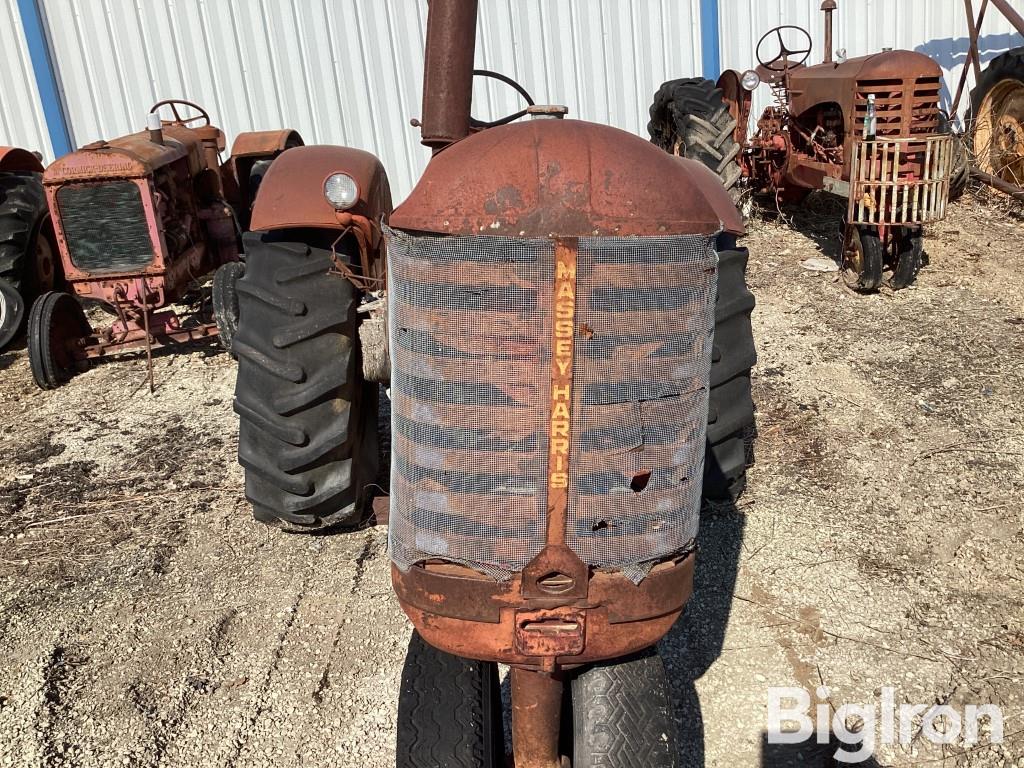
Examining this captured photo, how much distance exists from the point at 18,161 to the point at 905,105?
6.38 metres

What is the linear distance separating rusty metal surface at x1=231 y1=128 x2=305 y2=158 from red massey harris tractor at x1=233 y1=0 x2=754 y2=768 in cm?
512

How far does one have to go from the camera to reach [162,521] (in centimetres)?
354

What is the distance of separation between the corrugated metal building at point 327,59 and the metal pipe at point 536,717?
7588 mm

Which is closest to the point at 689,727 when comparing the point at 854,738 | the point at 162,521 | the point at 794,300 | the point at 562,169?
the point at 854,738

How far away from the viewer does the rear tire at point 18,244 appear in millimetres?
5711

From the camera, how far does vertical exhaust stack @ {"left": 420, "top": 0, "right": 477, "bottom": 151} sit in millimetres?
2041

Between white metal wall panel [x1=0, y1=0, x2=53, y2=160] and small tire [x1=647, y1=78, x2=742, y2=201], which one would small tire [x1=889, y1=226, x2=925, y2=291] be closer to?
small tire [x1=647, y1=78, x2=742, y2=201]

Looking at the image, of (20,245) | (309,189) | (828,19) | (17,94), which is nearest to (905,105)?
(828,19)

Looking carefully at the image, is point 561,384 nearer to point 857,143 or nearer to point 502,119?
point 502,119

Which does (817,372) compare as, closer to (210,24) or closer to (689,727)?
(689,727)

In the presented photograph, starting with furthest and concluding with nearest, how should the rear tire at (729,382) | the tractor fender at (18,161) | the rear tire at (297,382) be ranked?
the tractor fender at (18,161) → the rear tire at (729,382) → the rear tire at (297,382)

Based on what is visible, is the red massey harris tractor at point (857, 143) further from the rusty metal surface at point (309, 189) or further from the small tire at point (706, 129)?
the rusty metal surface at point (309, 189)

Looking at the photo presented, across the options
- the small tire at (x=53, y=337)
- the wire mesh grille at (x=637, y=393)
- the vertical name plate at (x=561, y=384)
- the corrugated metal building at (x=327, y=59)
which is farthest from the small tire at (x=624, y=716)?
the corrugated metal building at (x=327, y=59)

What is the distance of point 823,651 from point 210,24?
7.86 metres
